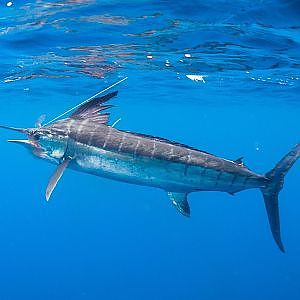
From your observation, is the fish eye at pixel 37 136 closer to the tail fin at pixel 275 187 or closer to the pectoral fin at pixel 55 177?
the pectoral fin at pixel 55 177

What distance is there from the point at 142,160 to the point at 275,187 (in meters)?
2.10

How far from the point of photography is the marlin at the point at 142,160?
18.6 feet

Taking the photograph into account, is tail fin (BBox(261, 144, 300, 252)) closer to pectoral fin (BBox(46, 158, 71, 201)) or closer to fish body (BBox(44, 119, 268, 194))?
fish body (BBox(44, 119, 268, 194))

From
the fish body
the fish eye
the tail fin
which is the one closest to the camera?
the fish body

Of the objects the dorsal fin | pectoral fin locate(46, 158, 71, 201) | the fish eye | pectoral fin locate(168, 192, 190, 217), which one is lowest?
pectoral fin locate(168, 192, 190, 217)

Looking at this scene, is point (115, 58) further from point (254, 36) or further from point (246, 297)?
point (246, 297)

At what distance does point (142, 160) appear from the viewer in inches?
226

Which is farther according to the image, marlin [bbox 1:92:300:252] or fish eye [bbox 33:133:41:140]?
fish eye [bbox 33:133:41:140]

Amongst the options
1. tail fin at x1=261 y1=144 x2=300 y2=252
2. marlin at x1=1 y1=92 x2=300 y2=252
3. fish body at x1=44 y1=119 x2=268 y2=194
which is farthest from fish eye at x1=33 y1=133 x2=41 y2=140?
tail fin at x1=261 y1=144 x2=300 y2=252

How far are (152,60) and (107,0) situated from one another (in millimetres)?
7371

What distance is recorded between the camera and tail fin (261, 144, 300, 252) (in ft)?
19.3

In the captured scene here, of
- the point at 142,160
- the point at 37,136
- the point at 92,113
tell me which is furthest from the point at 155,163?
the point at 37,136

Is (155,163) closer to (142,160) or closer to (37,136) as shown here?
(142,160)

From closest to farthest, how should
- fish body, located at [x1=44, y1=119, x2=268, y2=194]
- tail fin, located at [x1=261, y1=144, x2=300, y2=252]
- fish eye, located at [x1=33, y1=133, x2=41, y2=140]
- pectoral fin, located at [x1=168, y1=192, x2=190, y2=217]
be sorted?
fish body, located at [x1=44, y1=119, x2=268, y2=194]
tail fin, located at [x1=261, y1=144, x2=300, y2=252]
pectoral fin, located at [x1=168, y1=192, x2=190, y2=217]
fish eye, located at [x1=33, y1=133, x2=41, y2=140]
